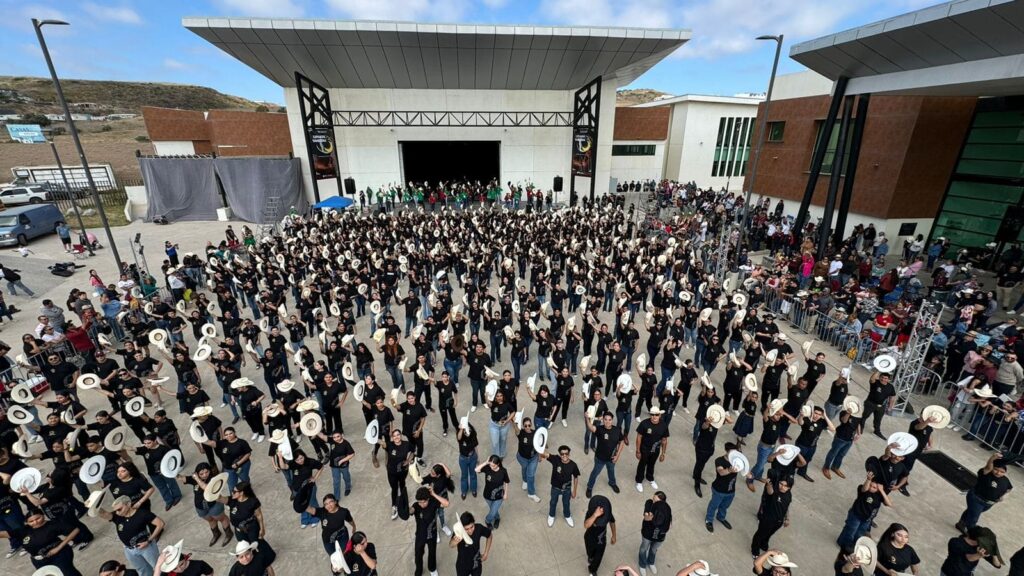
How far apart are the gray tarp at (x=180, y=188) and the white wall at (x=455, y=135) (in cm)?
631

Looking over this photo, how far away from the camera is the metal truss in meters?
31.4

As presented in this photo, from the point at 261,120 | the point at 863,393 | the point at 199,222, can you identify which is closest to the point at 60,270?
the point at 199,222

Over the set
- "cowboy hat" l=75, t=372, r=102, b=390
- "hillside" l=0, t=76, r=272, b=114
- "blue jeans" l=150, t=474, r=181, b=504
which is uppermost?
"hillside" l=0, t=76, r=272, b=114

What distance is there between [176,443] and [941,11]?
2026 centimetres

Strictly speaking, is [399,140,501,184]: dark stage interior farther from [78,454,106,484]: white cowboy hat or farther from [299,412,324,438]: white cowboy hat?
[78,454,106,484]: white cowboy hat

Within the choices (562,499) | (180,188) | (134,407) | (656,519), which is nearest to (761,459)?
(656,519)

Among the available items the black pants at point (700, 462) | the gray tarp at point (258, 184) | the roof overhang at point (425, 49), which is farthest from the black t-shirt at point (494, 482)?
the gray tarp at point (258, 184)

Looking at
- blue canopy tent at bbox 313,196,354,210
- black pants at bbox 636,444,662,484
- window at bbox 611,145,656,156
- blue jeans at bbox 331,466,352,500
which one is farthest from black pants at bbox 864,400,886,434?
window at bbox 611,145,656,156

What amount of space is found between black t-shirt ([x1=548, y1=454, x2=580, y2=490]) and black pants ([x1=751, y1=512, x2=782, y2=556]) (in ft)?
8.58

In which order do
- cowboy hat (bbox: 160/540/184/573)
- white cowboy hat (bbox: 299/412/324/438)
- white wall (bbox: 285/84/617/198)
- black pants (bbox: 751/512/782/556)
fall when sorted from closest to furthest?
cowboy hat (bbox: 160/540/184/573), black pants (bbox: 751/512/782/556), white cowboy hat (bbox: 299/412/324/438), white wall (bbox: 285/84/617/198)

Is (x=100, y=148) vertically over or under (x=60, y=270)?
over

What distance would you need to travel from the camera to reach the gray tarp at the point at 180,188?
29.4 metres

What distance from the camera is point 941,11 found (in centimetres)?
1160

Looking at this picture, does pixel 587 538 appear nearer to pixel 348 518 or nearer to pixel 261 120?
pixel 348 518
